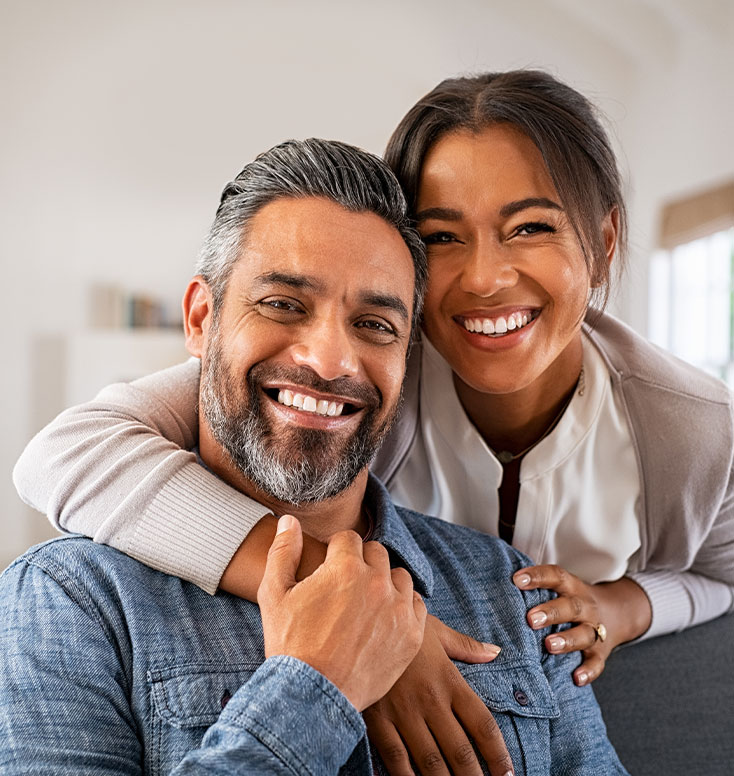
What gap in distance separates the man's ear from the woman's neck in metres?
0.58

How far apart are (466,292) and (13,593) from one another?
2.73 ft

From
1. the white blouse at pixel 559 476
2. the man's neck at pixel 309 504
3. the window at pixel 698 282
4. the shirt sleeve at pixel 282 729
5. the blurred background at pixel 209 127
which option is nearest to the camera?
the shirt sleeve at pixel 282 729

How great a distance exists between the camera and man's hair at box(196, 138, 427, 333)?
1.36m

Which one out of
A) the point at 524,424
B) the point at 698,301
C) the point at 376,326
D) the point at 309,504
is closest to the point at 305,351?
the point at 376,326

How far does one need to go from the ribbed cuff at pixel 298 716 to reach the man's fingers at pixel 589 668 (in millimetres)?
602

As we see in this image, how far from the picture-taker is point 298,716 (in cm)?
94

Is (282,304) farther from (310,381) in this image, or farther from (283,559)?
(283,559)

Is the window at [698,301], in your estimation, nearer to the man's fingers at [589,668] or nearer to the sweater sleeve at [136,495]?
the man's fingers at [589,668]

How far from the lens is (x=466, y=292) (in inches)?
58.9

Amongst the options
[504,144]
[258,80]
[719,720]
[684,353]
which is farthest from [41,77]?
[719,720]

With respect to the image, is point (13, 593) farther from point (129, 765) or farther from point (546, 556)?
point (546, 556)

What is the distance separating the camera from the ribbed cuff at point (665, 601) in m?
1.79

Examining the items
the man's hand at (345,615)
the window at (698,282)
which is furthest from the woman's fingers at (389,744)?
the window at (698,282)

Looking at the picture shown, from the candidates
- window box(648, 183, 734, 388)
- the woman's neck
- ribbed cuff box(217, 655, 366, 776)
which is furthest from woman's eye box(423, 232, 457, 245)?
window box(648, 183, 734, 388)
